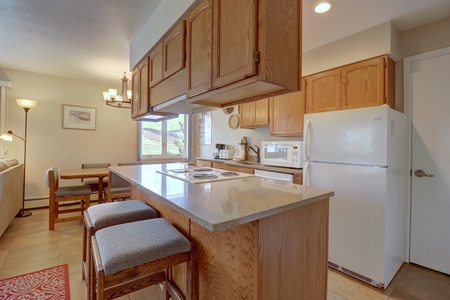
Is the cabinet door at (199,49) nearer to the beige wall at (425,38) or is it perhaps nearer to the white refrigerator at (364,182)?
the white refrigerator at (364,182)

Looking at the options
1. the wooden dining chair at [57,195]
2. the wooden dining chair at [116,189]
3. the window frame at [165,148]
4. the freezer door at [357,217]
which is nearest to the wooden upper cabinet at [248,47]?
the freezer door at [357,217]

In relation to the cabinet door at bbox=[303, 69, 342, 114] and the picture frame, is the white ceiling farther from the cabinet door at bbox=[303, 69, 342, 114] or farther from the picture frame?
the picture frame

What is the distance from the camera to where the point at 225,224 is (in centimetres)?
79

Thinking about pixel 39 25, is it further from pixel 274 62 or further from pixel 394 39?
pixel 394 39

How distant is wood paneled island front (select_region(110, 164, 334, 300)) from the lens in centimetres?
95

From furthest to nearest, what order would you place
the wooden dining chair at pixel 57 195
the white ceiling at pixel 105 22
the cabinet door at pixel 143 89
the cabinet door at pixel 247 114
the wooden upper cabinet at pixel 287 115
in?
the cabinet door at pixel 247 114 → the wooden dining chair at pixel 57 195 → the wooden upper cabinet at pixel 287 115 → the cabinet door at pixel 143 89 → the white ceiling at pixel 105 22

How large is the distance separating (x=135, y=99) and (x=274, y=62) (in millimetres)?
2151

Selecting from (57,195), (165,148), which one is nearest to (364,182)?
(57,195)

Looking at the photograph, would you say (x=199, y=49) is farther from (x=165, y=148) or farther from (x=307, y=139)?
(x=165, y=148)

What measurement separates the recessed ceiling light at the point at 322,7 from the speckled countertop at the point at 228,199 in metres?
1.68

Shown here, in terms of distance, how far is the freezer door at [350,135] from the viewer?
185 centimetres

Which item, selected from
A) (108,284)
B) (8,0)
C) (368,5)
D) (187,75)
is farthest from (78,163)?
(368,5)

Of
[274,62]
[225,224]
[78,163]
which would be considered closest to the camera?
[225,224]

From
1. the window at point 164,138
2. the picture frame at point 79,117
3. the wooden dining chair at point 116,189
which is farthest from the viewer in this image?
the window at point 164,138
